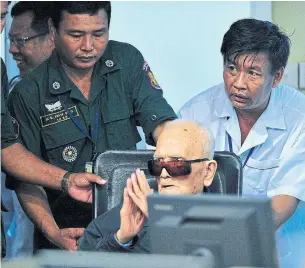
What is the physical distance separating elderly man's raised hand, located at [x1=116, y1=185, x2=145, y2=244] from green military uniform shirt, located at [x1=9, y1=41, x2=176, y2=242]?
3.09 feet

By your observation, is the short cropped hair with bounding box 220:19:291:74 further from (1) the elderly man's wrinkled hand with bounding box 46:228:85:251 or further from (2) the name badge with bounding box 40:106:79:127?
(1) the elderly man's wrinkled hand with bounding box 46:228:85:251

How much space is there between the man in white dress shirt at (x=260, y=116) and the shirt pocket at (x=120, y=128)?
0.26 metres

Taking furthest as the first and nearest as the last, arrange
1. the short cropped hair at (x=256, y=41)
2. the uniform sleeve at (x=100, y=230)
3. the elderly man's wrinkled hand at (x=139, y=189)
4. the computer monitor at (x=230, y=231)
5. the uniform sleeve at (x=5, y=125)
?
the short cropped hair at (x=256, y=41)
the uniform sleeve at (x=5, y=125)
the uniform sleeve at (x=100, y=230)
the elderly man's wrinkled hand at (x=139, y=189)
the computer monitor at (x=230, y=231)

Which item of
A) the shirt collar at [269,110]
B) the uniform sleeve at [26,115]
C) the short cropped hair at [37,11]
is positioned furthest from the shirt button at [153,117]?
the short cropped hair at [37,11]

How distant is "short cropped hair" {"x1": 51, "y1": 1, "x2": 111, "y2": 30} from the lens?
13.0 feet

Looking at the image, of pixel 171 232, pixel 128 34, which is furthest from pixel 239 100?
pixel 171 232

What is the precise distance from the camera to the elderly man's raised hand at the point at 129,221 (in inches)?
121

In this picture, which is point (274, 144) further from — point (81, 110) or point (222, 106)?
point (81, 110)

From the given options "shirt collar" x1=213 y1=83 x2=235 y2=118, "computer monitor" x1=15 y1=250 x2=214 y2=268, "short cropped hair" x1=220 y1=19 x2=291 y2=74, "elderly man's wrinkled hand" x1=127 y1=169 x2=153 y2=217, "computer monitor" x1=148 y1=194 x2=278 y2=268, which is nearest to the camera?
"computer monitor" x1=15 y1=250 x2=214 y2=268

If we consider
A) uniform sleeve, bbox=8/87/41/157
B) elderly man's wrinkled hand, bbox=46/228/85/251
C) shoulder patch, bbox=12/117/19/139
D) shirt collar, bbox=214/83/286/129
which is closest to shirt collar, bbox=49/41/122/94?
uniform sleeve, bbox=8/87/41/157

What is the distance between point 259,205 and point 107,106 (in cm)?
191

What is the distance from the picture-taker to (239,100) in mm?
4082

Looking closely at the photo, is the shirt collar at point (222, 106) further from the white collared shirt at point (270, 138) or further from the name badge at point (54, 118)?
the name badge at point (54, 118)

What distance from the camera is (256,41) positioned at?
13.4 feet
